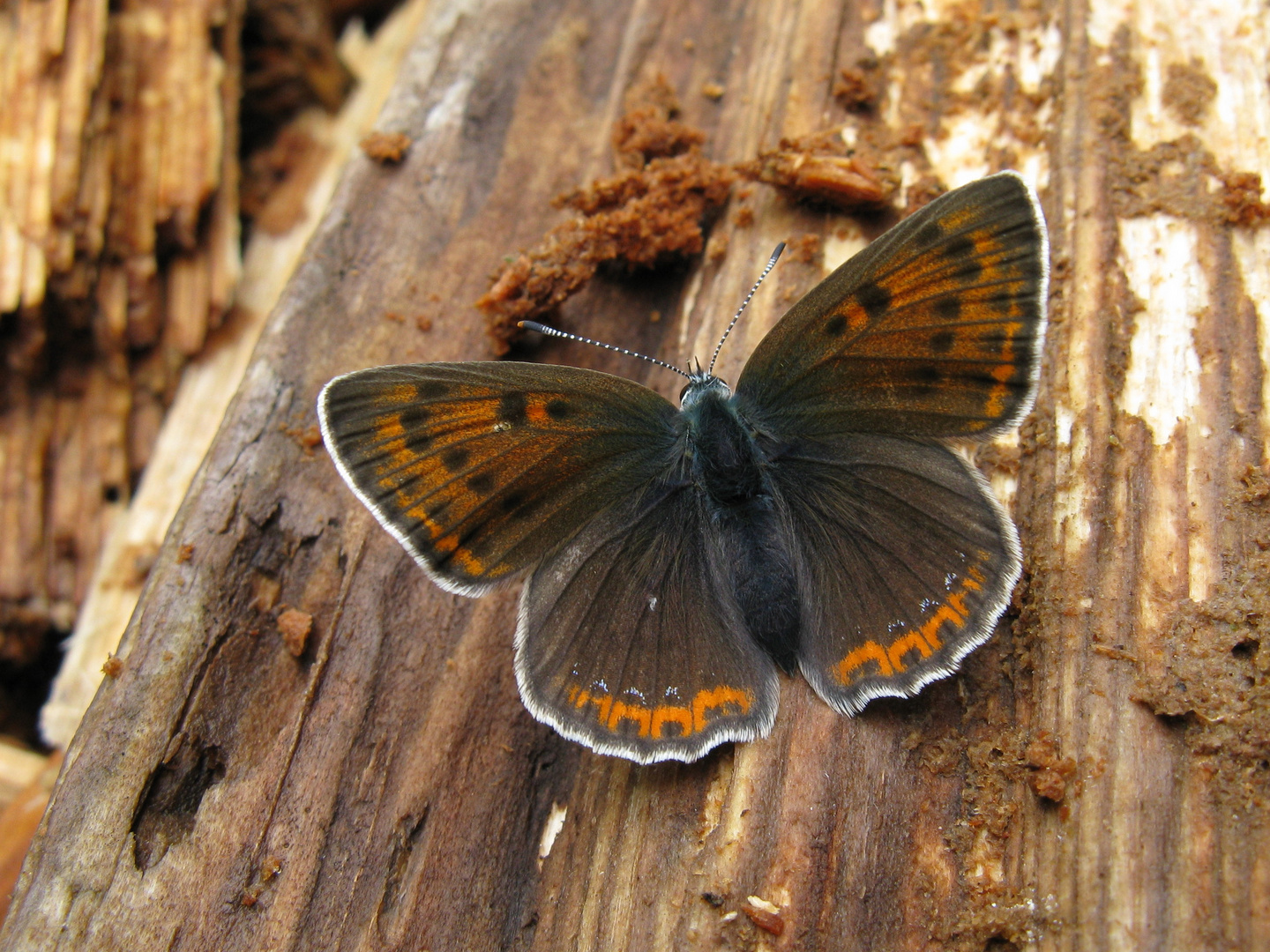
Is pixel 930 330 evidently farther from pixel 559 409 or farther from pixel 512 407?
pixel 512 407

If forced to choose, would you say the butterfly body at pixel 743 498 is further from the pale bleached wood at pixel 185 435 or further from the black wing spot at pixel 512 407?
the pale bleached wood at pixel 185 435

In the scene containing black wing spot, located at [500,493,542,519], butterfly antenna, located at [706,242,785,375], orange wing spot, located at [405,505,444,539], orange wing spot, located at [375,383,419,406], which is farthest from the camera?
butterfly antenna, located at [706,242,785,375]

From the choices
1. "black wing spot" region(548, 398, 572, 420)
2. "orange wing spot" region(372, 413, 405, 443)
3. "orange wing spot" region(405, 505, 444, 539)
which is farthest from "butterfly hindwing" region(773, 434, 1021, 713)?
"orange wing spot" region(372, 413, 405, 443)

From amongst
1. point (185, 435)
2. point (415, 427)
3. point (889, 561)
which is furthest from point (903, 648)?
point (185, 435)

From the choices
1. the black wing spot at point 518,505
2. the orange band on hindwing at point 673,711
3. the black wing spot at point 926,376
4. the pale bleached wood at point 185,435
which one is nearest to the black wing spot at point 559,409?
the black wing spot at point 518,505

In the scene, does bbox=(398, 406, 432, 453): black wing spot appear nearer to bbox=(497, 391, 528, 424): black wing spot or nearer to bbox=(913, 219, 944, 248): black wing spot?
bbox=(497, 391, 528, 424): black wing spot

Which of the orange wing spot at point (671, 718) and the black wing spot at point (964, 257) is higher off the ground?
the black wing spot at point (964, 257)

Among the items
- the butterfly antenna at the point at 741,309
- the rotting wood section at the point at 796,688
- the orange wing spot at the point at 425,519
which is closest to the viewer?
the rotting wood section at the point at 796,688
